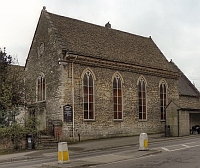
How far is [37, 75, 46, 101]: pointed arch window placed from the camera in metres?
30.4

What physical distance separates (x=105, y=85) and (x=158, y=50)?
1180cm

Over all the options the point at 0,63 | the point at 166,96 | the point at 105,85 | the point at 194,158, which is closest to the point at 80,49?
the point at 105,85

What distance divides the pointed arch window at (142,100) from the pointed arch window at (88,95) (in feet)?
20.8

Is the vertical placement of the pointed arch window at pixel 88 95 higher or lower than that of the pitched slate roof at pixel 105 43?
lower

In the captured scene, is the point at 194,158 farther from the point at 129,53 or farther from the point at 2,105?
the point at 129,53

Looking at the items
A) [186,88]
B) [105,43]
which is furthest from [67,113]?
[186,88]

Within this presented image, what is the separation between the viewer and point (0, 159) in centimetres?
1831

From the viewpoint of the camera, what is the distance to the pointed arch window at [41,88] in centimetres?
3044

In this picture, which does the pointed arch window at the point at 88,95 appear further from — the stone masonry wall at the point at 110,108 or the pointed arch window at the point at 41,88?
the pointed arch window at the point at 41,88

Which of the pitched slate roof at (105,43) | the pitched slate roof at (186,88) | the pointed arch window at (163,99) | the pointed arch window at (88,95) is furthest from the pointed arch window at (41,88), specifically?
the pitched slate roof at (186,88)

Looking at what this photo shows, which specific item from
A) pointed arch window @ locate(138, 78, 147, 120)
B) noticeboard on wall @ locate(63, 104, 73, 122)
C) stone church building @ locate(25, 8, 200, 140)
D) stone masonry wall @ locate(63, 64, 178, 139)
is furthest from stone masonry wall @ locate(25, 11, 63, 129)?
pointed arch window @ locate(138, 78, 147, 120)

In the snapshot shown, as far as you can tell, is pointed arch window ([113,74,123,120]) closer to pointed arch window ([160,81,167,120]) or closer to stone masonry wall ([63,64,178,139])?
stone masonry wall ([63,64,178,139])

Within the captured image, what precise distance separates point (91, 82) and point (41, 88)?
490 cm

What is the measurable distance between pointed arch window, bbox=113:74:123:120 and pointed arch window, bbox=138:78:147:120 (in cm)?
286
